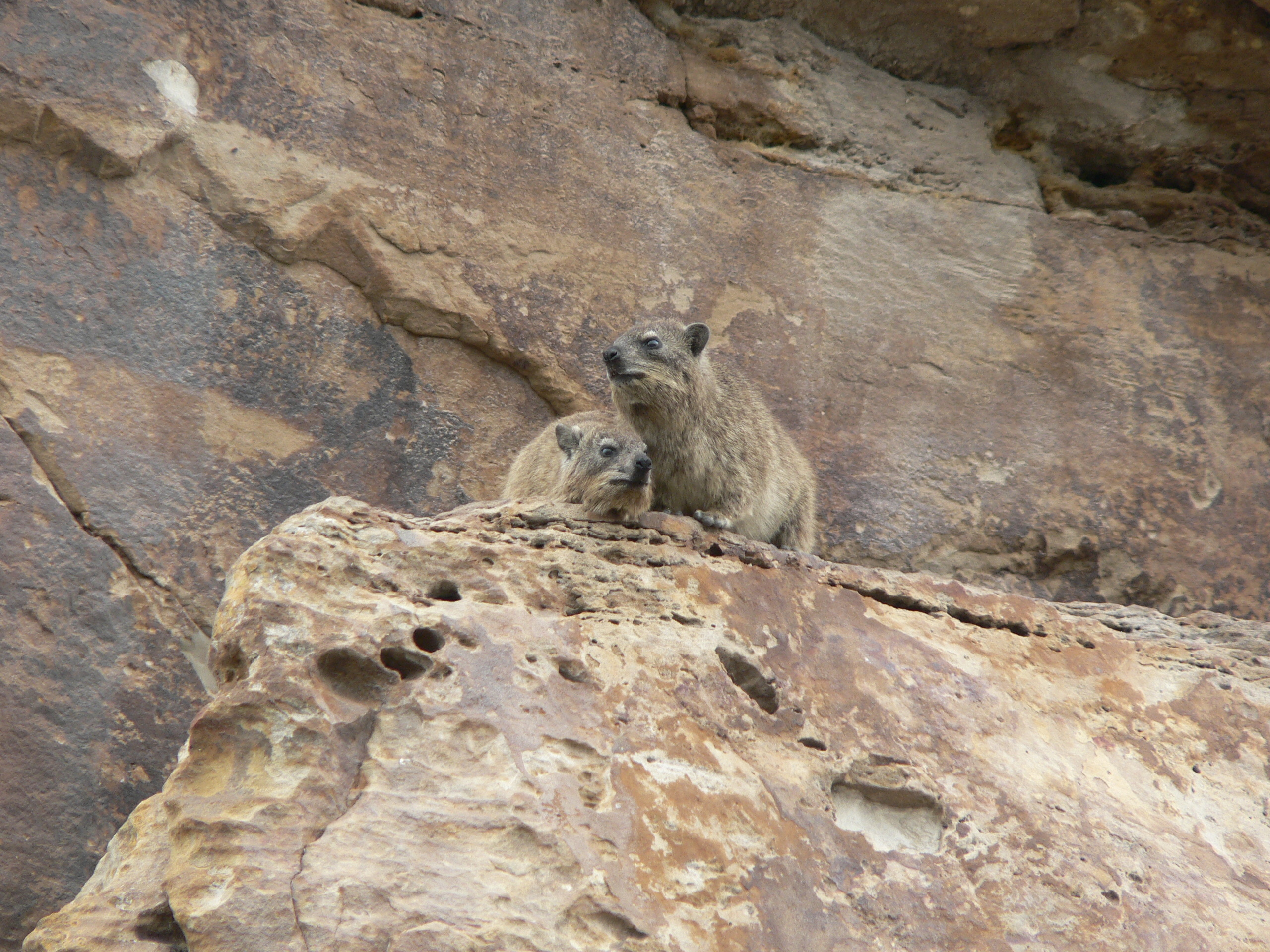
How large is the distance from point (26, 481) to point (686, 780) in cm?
304

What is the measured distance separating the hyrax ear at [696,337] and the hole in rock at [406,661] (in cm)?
260

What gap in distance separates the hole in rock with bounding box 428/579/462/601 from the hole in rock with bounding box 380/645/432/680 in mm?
327

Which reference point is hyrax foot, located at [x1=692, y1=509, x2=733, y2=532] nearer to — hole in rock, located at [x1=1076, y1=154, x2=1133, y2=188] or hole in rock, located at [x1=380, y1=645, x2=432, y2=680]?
hole in rock, located at [x1=380, y1=645, x2=432, y2=680]

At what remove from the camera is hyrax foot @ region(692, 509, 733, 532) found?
17.6ft

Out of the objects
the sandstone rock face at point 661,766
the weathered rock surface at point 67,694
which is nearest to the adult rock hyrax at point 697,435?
the sandstone rock face at point 661,766

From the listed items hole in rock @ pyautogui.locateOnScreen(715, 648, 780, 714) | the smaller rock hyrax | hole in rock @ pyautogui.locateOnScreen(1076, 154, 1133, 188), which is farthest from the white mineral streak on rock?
hole in rock @ pyautogui.locateOnScreen(1076, 154, 1133, 188)

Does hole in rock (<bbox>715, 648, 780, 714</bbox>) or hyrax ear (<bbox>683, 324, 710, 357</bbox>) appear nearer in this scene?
hole in rock (<bbox>715, 648, 780, 714</bbox>)

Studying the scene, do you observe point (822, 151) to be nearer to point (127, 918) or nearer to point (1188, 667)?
point (1188, 667)

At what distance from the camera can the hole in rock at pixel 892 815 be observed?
406cm

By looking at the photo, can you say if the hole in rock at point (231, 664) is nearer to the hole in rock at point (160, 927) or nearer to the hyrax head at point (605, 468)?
the hole in rock at point (160, 927)

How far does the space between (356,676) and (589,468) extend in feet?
5.84

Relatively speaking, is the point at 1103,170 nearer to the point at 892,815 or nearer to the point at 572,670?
the point at 892,815

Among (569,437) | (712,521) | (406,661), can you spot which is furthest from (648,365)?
(406,661)

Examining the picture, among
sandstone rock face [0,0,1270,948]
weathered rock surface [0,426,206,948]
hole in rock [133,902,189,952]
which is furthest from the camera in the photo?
sandstone rock face [0,0,1270,948]
